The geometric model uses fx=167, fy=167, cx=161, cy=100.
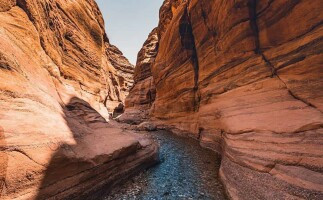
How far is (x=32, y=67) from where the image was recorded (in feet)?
23.0

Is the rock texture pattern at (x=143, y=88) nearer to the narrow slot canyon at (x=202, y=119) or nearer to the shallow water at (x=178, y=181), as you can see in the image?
the narrow slot canyon at (x=202, y=119)

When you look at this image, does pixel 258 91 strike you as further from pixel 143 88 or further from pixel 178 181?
pixel 143 88

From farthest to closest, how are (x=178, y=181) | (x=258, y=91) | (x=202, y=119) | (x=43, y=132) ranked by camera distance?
(x=202, y=119) < (x=258, y=91) < (x=178, y=181) < (x=43, y=132)

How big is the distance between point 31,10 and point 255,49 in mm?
12682

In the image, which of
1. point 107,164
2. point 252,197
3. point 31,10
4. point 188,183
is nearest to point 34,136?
point 107,164

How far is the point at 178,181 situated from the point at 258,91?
6.35m

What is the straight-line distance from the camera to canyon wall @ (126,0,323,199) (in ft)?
17.1

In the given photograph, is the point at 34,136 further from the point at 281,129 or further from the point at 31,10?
the point at 281,129

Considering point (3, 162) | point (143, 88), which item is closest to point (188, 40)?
point (3, 162)

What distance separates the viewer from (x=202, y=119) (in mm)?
13922

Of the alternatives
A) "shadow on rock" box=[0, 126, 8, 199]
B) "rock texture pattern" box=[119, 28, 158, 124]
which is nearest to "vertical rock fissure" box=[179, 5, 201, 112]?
"rock texture pattern" box=[119, 28, 158, 124]

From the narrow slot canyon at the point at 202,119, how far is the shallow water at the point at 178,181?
45 mm

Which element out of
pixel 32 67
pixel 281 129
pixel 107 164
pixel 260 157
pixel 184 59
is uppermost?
pixel 184 59

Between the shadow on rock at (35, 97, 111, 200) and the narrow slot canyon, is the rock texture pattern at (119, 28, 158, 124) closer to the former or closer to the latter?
the narrow slot canyon
